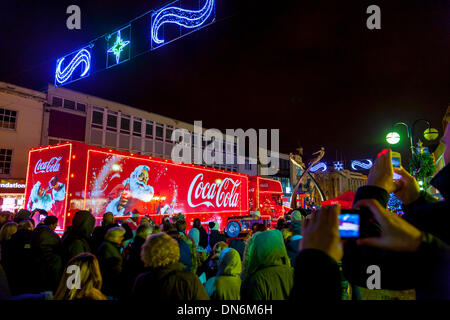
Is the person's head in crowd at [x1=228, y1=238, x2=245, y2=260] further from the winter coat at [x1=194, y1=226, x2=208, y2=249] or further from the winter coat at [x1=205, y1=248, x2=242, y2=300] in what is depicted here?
the winter coat at [x1=194, y1=226, x2=208, y2=249]

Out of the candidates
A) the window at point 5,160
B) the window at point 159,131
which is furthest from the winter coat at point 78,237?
the window at point 159,131

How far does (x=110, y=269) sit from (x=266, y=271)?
9.68 feet

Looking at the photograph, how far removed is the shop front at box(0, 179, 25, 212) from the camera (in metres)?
19.2

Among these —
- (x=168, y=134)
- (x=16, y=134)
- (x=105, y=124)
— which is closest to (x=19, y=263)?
(x=16, y=134)

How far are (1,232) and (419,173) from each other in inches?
667

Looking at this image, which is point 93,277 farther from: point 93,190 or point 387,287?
point 93,190

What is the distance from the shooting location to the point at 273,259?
3.12m

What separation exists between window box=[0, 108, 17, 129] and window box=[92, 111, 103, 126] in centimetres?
663

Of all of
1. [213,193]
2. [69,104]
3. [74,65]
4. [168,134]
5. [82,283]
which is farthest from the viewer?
[168,134]

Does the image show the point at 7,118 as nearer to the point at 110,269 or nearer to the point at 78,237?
the point at 78,237

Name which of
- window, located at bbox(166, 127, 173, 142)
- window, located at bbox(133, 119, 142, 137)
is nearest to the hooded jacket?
window, located at bbox(133, 119, 142, 137)

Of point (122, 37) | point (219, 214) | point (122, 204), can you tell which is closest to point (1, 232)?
point (122, 37)

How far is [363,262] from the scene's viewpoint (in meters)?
1.31

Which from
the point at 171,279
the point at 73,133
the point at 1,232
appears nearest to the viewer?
the point at 171,279
